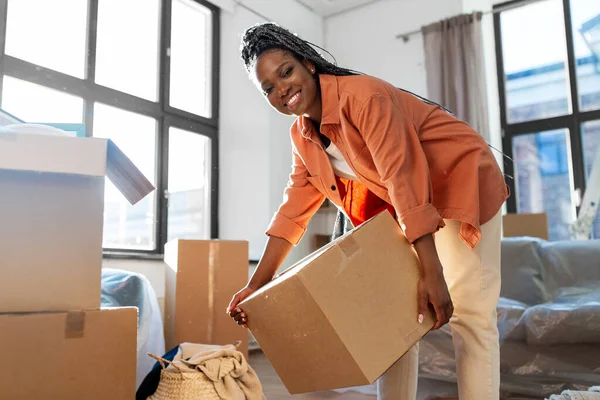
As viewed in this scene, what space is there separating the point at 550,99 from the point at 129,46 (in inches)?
110

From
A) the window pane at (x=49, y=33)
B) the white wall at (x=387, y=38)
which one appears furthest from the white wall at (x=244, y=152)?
the window pane at (x=49, y=33)

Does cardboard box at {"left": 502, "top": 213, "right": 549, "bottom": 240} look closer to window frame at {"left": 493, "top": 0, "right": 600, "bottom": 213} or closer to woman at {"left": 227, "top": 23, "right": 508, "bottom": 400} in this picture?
window frame at {"left": 493, "top": 0, "right": 600, "bottom": 213}

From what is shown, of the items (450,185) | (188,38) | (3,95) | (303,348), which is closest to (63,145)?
(303,348)

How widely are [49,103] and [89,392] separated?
207cm

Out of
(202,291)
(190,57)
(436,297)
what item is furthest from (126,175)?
(190,57)

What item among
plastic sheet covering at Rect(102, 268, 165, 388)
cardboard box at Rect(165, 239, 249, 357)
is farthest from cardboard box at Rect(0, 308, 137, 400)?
cardboard box at Rect(165, 239, 249, 357)

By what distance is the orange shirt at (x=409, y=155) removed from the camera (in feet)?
3.10

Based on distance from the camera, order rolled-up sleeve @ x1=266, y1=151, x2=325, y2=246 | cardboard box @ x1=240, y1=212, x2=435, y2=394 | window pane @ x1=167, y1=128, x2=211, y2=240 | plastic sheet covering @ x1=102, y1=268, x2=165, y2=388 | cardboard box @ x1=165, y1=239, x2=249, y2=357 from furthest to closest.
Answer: window pane @ x1=167, y1=128, x2=211, y2=240 → cardboard box @ x1=165, y1=239, x2=249, y2=357 → plastic sheet covering @ x1=102, y1=268, x2=165, y2=388 → rolled-up sleeve @ x1=266, y1=151, x2=325, y2=246 → cardboard box @ x1=240, y1=212, x2=435, y2=394

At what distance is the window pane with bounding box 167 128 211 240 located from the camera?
132 inches

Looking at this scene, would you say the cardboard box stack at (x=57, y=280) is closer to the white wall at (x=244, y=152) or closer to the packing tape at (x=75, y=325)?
the packing tape at (x=75, y=325)

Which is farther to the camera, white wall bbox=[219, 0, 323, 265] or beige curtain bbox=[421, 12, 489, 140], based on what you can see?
white wall bbox=[219, 0, 323, 265]

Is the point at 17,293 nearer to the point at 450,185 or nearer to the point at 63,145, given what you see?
the point at 63,145

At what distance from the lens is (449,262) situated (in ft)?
3.64

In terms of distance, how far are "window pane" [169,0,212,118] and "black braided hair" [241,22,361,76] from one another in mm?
2379
